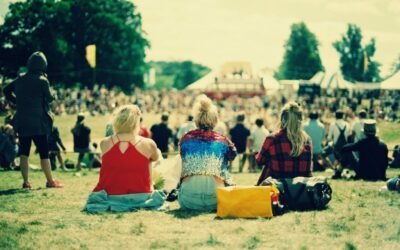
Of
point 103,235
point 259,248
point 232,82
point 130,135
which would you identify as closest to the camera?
point 259,248

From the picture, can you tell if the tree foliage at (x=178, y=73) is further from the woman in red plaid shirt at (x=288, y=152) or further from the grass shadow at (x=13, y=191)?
the woman in red plaid shirt at (x=288, y=152)

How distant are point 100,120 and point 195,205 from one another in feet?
101

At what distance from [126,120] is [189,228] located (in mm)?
1862

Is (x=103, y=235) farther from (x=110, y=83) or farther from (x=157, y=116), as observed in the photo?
(x=110, y=83)

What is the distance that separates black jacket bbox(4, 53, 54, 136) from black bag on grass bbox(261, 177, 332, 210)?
3.82m

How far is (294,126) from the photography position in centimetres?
766

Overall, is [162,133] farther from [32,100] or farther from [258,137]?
[32,100]

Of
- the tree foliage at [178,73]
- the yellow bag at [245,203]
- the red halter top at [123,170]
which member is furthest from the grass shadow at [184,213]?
the tree foliage at [178,73]

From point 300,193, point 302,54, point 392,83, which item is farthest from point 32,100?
point 302,54

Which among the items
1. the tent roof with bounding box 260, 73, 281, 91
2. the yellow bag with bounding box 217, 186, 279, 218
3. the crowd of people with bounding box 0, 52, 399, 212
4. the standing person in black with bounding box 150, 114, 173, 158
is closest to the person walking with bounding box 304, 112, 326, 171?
the crowd of people with bounding box 0, 52, 399, 212

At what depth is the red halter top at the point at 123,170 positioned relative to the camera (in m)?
7.21

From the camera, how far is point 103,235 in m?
5.62

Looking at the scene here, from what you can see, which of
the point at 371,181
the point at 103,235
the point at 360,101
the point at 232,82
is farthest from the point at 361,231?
the point at 232,82

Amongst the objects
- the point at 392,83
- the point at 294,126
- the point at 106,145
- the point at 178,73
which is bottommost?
the point at 106,145
